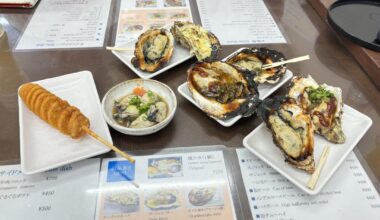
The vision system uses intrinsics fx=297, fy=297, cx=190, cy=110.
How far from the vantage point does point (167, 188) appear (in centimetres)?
81

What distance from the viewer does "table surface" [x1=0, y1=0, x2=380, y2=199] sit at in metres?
0.95

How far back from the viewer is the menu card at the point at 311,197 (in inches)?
30.2

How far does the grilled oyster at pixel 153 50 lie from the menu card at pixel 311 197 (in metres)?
0.52

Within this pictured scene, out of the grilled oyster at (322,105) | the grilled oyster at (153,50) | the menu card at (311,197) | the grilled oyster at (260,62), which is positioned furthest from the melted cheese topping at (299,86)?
the grilled oyster at (153,50)

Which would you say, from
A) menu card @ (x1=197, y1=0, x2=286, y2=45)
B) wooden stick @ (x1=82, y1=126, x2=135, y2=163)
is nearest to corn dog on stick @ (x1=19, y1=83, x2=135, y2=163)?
wooden stick @ (x1=82, y1=126, x2=135, y2=163)

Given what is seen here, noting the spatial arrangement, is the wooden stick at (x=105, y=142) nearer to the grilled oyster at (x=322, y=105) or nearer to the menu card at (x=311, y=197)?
the menu card at (x=311, y=197)

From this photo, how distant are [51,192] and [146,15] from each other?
1060 millimetres

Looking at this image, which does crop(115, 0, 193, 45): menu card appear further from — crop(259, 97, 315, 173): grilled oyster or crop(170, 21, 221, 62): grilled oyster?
crop(259, 97, 315, 173): grilled oyster

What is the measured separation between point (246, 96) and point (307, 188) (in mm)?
348

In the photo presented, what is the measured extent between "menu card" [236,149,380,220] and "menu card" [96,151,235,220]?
8 centimetres

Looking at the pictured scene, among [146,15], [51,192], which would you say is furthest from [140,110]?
[146,15]

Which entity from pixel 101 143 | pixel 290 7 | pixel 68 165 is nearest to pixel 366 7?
pixel 290 7

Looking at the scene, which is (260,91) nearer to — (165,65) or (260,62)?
(260,62)

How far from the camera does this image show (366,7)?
1.43 m
